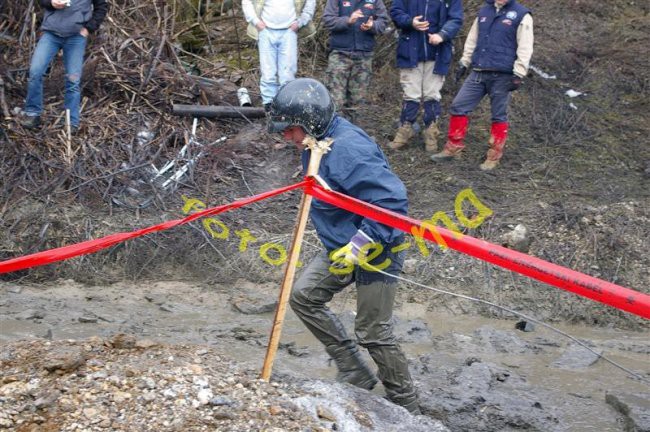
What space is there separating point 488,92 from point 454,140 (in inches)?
26.8

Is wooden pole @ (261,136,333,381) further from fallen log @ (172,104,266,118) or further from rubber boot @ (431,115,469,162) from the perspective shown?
fallen log @ (172,104,266,118)

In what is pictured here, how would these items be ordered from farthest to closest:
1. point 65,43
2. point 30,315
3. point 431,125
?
point 431,125, point 65,43, point 30,315

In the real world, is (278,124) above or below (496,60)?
above

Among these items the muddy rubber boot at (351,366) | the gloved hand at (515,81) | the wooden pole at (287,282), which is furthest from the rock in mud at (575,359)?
the wooden pole at (287,282)

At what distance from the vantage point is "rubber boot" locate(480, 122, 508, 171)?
9.65m

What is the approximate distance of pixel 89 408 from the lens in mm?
4402

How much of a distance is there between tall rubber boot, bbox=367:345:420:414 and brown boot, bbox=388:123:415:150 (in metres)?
4.82

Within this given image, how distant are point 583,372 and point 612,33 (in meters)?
6.61

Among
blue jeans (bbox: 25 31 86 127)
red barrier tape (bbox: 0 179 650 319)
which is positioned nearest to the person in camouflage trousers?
blue jeans (bbox: 25 31 86 127)

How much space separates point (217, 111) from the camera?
1020 centimetres

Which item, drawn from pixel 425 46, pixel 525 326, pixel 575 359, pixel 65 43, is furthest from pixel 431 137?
pixel 65 43

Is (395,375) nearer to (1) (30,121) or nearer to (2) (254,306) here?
(2) (254,306)

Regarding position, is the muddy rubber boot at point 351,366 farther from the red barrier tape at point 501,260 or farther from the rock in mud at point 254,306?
the rock in mud at point 254,306

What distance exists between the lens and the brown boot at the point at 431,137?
32.9 ft
